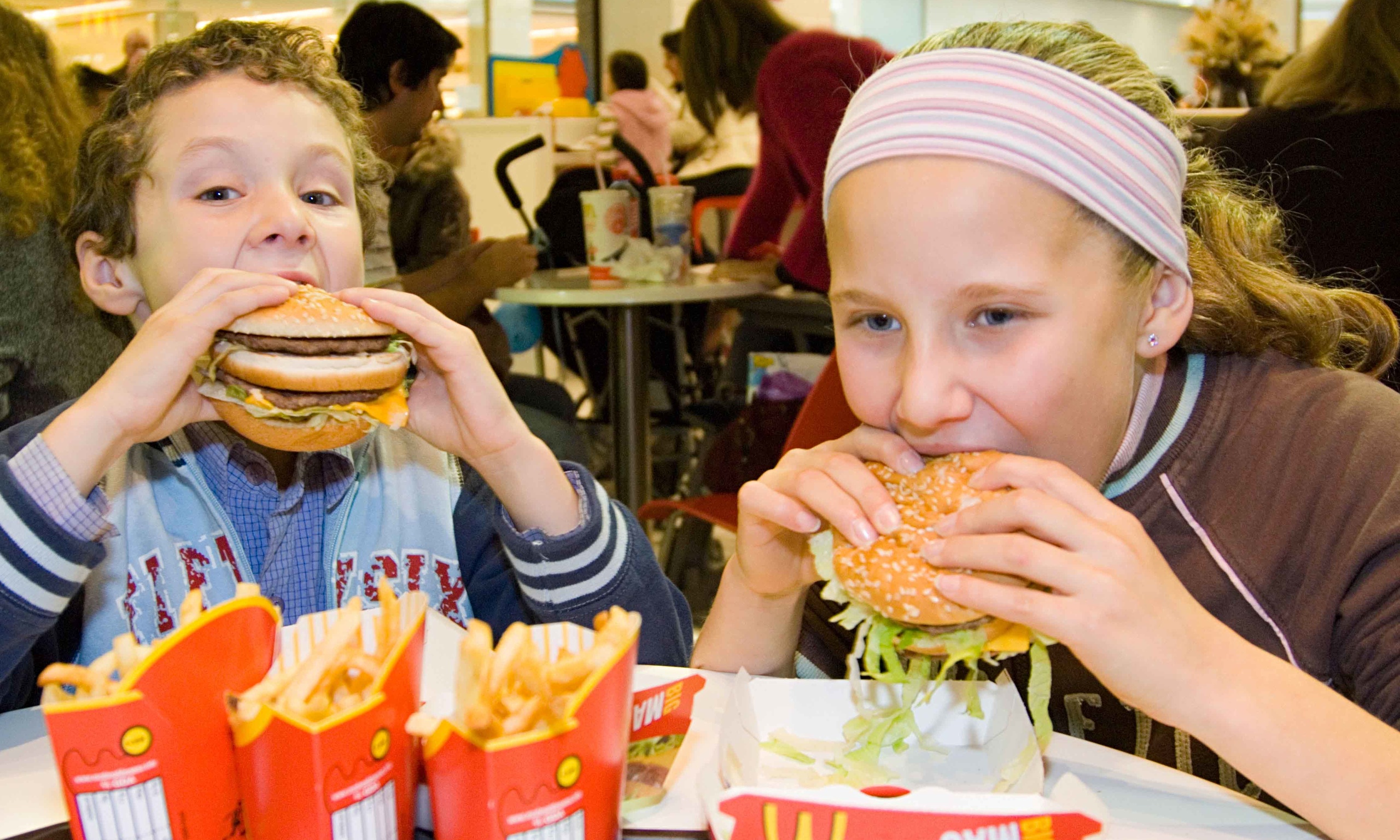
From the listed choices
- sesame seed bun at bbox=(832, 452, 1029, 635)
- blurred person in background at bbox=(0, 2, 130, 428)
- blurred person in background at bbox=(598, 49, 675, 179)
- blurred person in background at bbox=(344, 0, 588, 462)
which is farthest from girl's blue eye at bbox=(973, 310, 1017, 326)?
blurred person in background at bbox=(598, 49, 675, 179)

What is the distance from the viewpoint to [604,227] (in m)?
4.04

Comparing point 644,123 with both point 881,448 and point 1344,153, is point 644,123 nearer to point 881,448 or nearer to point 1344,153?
point 1344,153

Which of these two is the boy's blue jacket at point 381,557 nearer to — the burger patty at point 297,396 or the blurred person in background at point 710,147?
the burger patty at point 297,396

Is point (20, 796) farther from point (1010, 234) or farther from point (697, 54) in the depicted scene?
point (697, 54)

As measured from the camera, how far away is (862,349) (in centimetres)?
121

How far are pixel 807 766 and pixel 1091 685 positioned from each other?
0.45m

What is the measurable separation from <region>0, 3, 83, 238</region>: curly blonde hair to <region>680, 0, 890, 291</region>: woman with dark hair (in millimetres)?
1974

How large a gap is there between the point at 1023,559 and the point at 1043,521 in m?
0.04

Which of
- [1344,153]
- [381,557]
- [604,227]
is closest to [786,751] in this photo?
[381,557]

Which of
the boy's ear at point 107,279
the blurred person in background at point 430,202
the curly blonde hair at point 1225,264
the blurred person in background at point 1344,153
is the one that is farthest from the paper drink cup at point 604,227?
the curly blonde hair at point 1225,264

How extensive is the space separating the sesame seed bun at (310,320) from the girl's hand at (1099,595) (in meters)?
0.84

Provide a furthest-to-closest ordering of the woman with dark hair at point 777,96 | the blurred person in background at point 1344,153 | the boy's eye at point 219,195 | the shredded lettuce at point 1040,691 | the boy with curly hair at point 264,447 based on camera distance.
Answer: the woman with dark hair at point 777,96 → the blurred person in background at point 1344,153 → the boy's eye at point 219,195 → the boy with curly hair at point 264,447 → the shredded lettuce at point 1040,691

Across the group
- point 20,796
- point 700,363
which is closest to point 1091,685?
point 20,796

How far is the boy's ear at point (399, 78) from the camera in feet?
13.2
